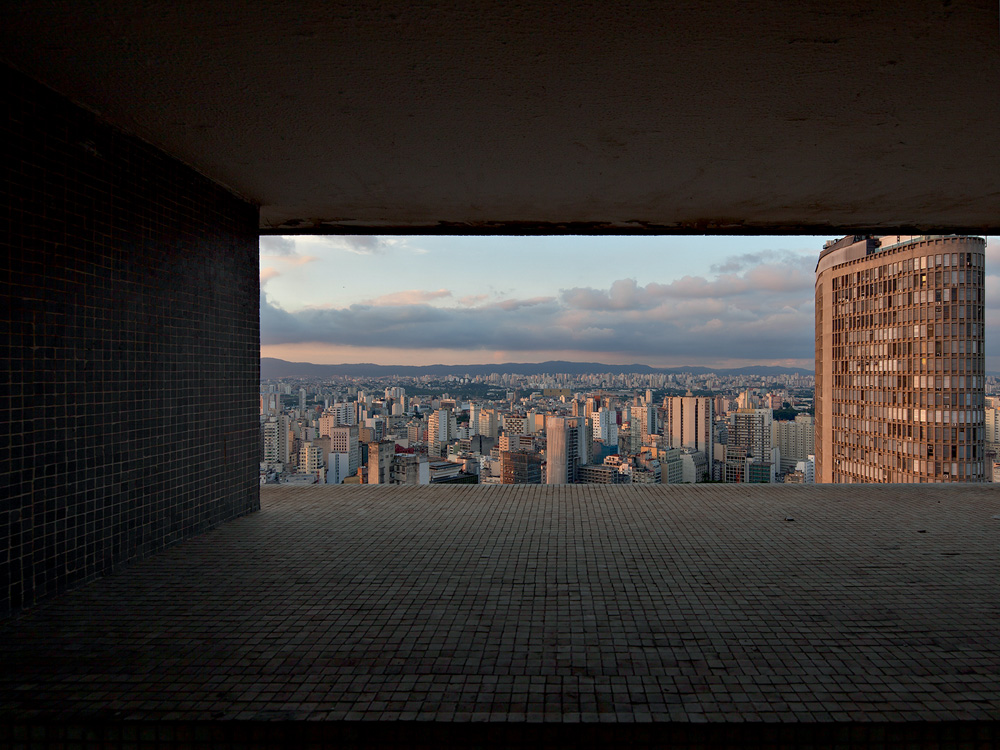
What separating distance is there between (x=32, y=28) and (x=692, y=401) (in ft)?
53.7

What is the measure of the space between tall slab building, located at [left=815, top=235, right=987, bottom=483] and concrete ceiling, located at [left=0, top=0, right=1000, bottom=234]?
27715mm

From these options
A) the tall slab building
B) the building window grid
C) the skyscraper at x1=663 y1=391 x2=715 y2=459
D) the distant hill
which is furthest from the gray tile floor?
the building window grid

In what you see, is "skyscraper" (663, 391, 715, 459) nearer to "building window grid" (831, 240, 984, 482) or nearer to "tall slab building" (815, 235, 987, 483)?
"tall slab building" (815, 235, 987, 483)

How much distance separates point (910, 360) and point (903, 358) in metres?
0.39

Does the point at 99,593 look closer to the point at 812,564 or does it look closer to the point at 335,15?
the point at 335,15

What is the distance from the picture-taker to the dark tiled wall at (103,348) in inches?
99.5

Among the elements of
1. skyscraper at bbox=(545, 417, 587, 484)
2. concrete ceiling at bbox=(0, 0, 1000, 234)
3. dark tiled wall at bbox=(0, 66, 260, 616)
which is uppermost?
concrete ceiling at bbox=(0, 0, 1000, 234)

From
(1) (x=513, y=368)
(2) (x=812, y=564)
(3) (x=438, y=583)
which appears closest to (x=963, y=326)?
(1) (x=513, y=368)

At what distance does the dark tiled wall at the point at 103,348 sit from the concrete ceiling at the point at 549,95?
1.00ft

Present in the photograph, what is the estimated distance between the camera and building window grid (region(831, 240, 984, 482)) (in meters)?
27.7

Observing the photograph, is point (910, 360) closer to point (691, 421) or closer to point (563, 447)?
point (691, 421)

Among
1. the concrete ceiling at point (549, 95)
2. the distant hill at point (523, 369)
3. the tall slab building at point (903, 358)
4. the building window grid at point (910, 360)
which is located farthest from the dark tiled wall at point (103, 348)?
the building window grid at point (910, 360)

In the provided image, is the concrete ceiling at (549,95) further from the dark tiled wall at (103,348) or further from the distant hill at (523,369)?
the distant hill at (523,369)

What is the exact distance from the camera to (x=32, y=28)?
2201 millimetres
